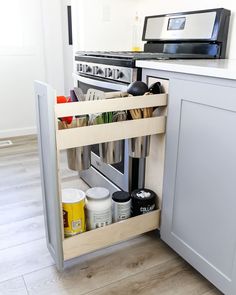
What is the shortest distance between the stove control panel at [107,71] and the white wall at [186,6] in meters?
0.64

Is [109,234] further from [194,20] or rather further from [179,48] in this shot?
[194,20]

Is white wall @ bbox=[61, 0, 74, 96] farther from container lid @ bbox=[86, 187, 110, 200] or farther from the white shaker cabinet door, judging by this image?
the white shaker cabinet door

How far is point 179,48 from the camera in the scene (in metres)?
1.82

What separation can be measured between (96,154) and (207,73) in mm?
1067

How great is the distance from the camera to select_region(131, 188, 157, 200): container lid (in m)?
1.43

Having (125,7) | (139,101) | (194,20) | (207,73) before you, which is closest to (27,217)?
(139,101)

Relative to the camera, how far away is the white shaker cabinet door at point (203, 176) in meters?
1.01

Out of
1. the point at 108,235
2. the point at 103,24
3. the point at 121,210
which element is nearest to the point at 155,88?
the point at 121,210

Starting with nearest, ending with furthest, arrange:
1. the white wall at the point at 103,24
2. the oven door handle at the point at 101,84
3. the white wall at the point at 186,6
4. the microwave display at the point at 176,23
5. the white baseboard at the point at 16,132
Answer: the oven door handle at the point at 101,84, the white wall at the point at 186,6, the microwave display at the point at 176,23, the white wall at the point at 103,24, the white baseboard at the point at 16,132

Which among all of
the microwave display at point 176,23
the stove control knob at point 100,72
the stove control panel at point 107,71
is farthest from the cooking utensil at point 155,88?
the microwave display at point 176,23

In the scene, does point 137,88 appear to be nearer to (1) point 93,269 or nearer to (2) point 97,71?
(2) point 97,71

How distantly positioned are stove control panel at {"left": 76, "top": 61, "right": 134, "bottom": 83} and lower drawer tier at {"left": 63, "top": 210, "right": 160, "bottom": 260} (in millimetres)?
674

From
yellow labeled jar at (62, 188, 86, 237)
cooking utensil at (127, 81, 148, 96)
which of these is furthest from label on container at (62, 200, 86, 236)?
cooking utensil at (127, 81, 148, 96)

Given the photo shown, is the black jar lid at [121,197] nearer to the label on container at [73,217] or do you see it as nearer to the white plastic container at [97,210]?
the white plastic container at [97,210]
